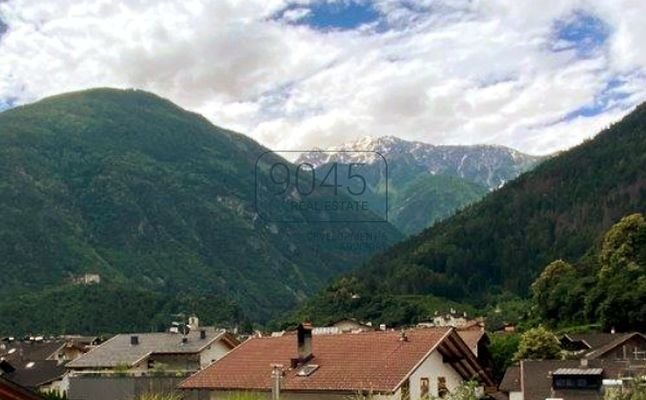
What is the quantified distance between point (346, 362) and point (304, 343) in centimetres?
219

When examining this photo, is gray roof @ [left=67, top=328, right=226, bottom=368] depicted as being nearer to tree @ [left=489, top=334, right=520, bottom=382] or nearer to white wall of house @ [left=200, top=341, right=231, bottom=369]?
white wall of house @ [left=200, top=341, right=231, bottom=369]

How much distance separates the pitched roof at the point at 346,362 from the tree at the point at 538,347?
29.4 meters

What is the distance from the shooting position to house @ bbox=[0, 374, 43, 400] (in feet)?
44.9

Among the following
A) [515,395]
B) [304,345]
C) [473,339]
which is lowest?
[515,395]

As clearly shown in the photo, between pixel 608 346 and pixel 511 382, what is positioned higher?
pixel 608 346

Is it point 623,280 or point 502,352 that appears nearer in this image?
point 502,352

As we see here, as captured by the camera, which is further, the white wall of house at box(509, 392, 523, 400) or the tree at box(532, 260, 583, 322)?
the tree at box(532, 260, 583, 322)

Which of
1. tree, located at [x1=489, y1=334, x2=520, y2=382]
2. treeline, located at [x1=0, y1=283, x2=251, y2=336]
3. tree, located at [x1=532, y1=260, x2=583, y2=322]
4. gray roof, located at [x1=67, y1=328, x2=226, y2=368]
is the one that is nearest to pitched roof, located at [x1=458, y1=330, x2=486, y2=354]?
tree, located at [x1=489, y1=334, x2=520, y2=382]

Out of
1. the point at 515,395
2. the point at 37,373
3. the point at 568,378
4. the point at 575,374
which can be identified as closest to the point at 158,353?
the point at 37,373

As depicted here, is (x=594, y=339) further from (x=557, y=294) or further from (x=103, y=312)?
(x=103, y=312)

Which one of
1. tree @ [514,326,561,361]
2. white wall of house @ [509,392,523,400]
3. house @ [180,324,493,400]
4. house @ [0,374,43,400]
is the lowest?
house @ [0,374,43,400]

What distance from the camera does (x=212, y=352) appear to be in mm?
61688

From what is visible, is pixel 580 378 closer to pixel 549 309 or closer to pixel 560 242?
pixel 549 309

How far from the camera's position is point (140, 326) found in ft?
534
